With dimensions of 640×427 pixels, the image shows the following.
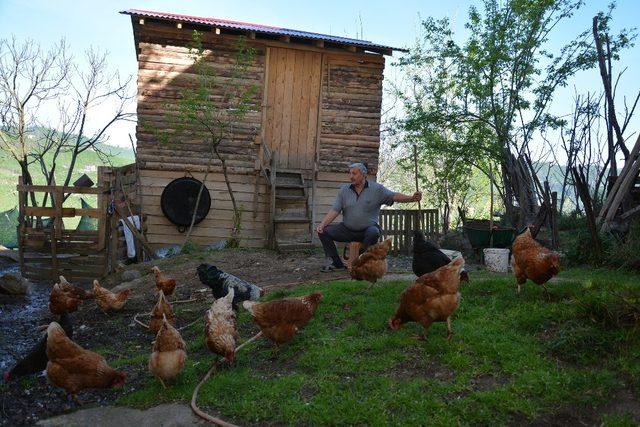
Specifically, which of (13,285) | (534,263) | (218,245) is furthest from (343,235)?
(13,285)

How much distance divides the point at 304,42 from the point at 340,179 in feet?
12.5

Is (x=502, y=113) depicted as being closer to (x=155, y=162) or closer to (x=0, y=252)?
(x=155, y=162)

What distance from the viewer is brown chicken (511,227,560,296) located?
209 inches

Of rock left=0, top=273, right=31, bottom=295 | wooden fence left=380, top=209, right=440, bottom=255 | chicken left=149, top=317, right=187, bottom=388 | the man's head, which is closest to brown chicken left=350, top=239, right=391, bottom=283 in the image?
the man's head

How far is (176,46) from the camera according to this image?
517 inches

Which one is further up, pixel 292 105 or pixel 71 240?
pixel 292 105

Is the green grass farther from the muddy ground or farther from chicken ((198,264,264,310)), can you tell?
chicken ((198,264,264,310))

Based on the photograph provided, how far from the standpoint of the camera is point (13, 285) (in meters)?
9.09

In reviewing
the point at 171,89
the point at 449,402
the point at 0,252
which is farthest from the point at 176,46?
the point at 449,402

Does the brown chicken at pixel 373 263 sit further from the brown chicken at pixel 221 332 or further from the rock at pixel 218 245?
the rock at pixel 218 245

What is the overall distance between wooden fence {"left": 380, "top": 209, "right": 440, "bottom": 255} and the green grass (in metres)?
6.74

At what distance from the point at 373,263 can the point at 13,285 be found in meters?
6.79

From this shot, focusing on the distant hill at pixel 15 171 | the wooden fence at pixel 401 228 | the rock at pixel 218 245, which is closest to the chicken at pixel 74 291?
the rock at pixel 218 245

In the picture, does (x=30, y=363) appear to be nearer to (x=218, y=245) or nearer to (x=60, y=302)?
(x=60, y=302)
